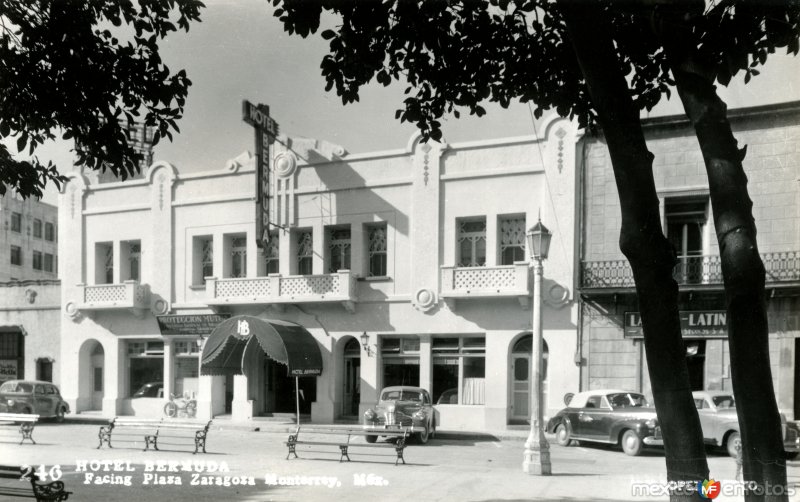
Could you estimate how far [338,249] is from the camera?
26.9 metres

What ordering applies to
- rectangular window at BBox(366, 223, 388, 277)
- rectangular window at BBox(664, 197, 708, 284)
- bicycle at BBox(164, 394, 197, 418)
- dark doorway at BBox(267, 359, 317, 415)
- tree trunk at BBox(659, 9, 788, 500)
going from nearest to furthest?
1. tree trunk at BBox(659, 9, 788, 500)
2. rectangular window at BBox(664, 197, 708, 284)
3. rectangular window at BBox(366, 223, 388, 277)
4. dark doorway at BBox(267, 359, 317, 415)
5. bicycle at BBox(164, 394, 197, 418)

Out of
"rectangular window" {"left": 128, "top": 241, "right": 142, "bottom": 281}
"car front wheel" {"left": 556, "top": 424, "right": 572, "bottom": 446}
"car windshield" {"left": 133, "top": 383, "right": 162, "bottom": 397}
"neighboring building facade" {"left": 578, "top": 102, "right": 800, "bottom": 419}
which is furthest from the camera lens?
"rectangular window" {"left": 128, "top": 241, "right": 142, "bottom": 281}

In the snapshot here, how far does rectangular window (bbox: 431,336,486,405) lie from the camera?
24.8 metres

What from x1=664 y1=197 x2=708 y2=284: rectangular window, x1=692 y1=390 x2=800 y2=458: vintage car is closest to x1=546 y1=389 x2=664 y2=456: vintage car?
x1=692 y1=390 x2=800 y2=458: vintage car

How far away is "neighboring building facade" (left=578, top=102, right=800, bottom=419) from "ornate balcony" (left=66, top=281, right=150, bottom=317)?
15.9m

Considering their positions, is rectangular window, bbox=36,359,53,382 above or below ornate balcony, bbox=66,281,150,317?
below

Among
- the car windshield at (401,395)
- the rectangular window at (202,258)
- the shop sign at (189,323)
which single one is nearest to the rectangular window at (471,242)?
the car windshield at (401,395)

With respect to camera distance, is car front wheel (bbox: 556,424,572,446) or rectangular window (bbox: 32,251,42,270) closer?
car front wheel (bbox: 556,424,572,446)

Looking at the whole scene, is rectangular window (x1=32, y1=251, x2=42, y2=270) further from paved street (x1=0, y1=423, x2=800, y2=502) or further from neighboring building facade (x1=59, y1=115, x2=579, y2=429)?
paved street (x1=0, y1=423, x2=800, y2=502)

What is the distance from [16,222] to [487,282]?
37.7 m

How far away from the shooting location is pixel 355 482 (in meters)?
12.6

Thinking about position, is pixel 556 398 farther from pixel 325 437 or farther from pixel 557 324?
pixel 325 437

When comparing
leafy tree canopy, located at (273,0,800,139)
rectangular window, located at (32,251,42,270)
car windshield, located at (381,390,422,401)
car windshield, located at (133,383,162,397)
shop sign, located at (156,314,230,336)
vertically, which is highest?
leafy tree canopy, located at (273,0,800,139)

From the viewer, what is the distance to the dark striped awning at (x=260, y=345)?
24031 millimetres
